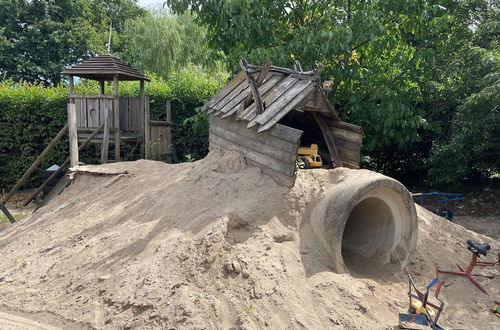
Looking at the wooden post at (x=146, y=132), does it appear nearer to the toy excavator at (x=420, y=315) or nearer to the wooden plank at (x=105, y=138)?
the wooden plank at (x=105, y=138)

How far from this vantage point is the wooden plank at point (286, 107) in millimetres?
5590

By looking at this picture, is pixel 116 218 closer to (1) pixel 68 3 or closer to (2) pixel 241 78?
(2) pixel 241 78

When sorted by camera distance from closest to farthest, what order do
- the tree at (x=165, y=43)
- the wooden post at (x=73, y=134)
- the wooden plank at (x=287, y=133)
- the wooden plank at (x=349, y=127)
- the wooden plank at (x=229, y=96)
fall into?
the wooden plank at (x=287, y=133) → the wooden plank at (x=349, y=127) → the wooden plank at (x=229, y=96) → the wooden post at (x=73, y=134) → the tree at (x=165, y=43)

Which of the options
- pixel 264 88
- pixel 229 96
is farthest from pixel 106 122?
pixel 264 88

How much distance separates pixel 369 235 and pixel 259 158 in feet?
6.25

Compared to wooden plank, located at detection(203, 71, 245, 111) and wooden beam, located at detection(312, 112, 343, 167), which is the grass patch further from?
wooden beam, located at detection(312, 112, 343, 167)

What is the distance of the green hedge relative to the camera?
13281 mm

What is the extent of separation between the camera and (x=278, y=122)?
21.9 feet

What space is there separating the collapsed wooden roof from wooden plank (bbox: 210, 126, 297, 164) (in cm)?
29

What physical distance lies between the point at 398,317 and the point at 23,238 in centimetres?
616

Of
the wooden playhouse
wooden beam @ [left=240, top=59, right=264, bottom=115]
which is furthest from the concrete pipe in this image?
wooden beam @ [left=240, top=59, right=264, bottom=115]

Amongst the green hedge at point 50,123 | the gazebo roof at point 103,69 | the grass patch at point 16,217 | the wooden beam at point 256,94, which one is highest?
the wooden beam at point 256,94

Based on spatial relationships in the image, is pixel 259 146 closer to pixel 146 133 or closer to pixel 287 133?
pixel 287 133

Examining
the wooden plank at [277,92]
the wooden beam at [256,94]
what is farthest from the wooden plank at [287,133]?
the wooden beam at [256,94]
